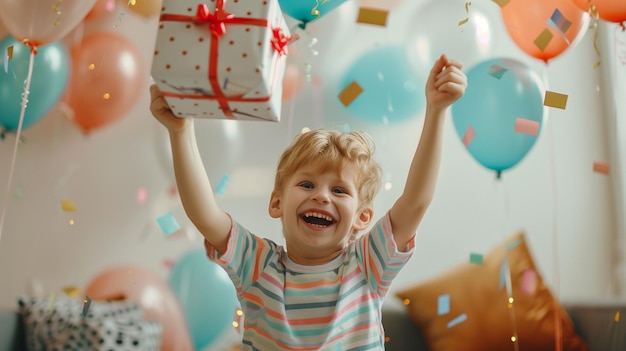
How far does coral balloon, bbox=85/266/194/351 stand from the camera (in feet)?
6.52

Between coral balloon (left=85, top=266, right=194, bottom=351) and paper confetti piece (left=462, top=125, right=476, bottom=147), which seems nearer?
paper confetti piece (left=462, top=125, right=476, bottom=147)

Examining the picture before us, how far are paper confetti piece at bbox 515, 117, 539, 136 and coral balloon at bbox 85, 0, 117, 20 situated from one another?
1546 mm

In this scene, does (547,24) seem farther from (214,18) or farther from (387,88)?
(214,18)

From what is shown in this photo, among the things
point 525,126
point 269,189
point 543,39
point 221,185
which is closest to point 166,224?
point 221,185

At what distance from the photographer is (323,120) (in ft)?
7.29

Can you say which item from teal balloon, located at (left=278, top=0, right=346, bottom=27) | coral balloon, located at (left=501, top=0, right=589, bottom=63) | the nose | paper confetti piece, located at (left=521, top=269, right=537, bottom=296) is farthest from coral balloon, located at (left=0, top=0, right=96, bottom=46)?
paper confetti piece, located at (left=521, top=269, right=537, bottom=296)

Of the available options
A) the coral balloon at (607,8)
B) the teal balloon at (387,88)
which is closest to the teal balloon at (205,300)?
the teal balloon at (387,88)

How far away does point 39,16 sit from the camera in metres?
1.69

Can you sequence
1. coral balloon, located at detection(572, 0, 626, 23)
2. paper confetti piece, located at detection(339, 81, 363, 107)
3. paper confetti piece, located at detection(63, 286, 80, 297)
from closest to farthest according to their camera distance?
1. coral balloon, located at detection(572, 0, 626, 23)
2. paper confetti piece, located at detection(339, 81, 363, 107)
3. paper confetti piece, located at detection(63, 286, 80, 297)

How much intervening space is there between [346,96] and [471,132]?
36 cm

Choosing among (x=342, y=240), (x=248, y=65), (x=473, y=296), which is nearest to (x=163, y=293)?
(x=473, y=296)

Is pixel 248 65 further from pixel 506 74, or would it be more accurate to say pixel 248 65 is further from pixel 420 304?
pixel 420 304

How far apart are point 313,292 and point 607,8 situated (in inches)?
44.0

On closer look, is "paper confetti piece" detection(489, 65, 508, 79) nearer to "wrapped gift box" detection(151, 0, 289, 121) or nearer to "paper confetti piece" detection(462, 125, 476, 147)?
"paper confetti piece" detection(462, 125, 476, 147)
